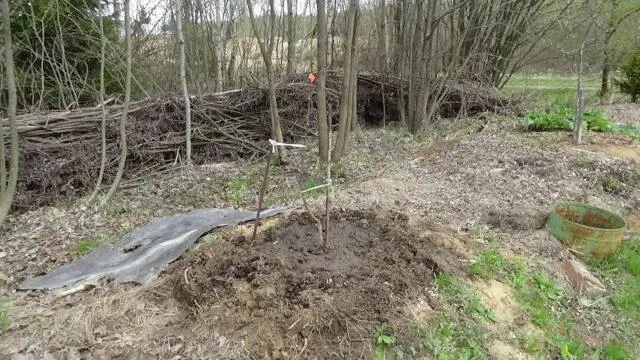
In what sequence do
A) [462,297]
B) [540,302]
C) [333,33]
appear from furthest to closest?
[333,33], [540,302], [462,297]

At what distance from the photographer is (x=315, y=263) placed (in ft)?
9.68

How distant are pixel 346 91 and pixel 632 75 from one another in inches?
402

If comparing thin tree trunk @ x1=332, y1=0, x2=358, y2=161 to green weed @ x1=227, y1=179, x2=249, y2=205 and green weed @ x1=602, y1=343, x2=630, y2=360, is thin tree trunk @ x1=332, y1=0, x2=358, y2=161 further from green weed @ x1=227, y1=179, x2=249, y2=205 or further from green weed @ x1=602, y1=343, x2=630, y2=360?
green weed @ x1=602, y1=343, x2=630, y2=360

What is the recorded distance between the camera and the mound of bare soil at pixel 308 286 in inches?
96.6

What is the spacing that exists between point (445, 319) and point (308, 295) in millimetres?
859

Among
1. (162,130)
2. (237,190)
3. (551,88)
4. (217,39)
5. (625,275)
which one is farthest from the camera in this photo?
(551,88)

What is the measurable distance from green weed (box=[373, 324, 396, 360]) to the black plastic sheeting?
1726 mm

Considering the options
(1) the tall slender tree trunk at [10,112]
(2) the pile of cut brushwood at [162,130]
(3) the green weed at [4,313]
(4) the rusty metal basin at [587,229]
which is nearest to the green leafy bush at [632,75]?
(2) the pile of cut brushwood at [162,130]

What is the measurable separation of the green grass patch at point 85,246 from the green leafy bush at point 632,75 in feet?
45.1

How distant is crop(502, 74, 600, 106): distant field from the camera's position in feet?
37.8

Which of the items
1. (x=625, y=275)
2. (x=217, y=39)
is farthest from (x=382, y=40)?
(x=625, y=275)

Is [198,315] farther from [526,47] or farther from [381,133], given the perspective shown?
[526,47]

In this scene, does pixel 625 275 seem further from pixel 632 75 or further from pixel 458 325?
pixel 632 75

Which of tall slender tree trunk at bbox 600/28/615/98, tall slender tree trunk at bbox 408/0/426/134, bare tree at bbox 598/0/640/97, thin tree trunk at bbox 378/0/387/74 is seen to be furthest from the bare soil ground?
tall slender tree trunk at bbox 600/28/615/98
